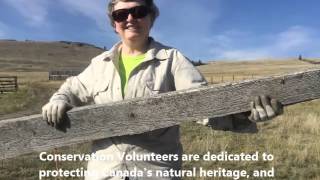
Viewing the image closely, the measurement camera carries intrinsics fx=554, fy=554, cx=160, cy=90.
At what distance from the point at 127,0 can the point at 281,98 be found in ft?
Answer: 3.36

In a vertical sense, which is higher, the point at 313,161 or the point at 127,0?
the point at 127,0

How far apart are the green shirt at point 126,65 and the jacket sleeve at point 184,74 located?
20cm

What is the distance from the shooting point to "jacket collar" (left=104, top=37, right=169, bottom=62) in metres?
3.10

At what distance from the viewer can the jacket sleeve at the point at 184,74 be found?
305 centimetres

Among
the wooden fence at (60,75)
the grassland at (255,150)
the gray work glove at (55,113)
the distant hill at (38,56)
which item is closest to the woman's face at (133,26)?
the gray work glove at (55,113)

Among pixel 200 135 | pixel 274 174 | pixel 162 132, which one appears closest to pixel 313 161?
pixel 274 174

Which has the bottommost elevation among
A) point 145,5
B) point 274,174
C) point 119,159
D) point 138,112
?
point 274,174

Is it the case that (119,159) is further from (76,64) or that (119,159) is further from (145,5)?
(76,64)

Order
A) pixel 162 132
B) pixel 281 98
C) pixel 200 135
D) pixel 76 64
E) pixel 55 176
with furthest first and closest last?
pixel 76 64
pixel 200 135
pixel 55 176
pixel 162 132
pixel 281 98

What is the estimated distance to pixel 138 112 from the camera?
2920 millimetres

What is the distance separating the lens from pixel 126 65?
125 inches

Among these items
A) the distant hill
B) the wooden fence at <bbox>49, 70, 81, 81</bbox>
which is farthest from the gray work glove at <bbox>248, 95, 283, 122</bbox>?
the distant hill

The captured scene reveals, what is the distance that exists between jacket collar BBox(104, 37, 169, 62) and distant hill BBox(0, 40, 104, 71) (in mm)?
134978

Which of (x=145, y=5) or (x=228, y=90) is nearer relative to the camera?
(x=228, y=90)
